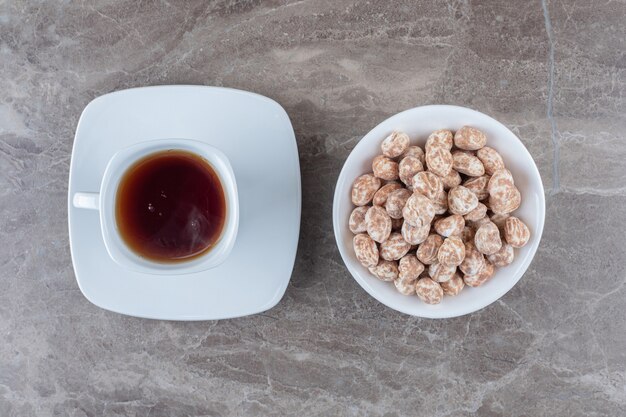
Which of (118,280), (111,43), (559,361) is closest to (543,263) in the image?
(559,361)

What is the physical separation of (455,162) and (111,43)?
0.55 meters

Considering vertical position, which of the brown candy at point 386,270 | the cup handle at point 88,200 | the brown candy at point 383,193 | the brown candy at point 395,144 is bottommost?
the brown candy at point 386,270

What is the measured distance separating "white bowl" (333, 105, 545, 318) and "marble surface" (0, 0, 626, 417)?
0.13 m

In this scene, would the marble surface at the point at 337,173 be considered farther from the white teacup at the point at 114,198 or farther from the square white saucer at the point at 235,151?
the white teacup at the point at 114,198

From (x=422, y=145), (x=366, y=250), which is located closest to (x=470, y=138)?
(x=422, y=145)

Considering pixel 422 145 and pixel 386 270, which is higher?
pixel 422 145

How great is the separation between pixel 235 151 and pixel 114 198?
17 centimetres

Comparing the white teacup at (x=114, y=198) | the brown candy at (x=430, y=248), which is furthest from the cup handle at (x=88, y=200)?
the brown candy at (x=430, y=248)

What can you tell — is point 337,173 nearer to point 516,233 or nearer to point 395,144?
point 395,144

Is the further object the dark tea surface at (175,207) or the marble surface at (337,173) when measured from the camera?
the marble surface at (337,173)

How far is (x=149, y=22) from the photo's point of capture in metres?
0.81

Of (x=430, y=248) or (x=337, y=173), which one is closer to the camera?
(x=430, y=248)

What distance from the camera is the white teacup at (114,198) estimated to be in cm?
59

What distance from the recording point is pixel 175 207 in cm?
65
